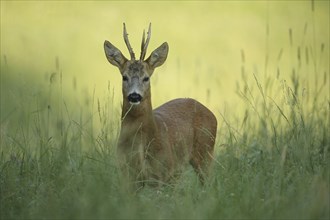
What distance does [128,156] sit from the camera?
768 cm

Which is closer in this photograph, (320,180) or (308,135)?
(320,180)

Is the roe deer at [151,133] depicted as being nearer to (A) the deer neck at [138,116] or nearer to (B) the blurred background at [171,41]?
(A) the deer neck at [138,116]

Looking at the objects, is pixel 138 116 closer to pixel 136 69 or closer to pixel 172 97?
pixel 136 69

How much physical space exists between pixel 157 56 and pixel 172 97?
688 cm

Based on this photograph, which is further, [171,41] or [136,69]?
[171,41]

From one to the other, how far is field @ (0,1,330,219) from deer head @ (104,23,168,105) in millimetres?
298

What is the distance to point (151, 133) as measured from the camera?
8.07 meters

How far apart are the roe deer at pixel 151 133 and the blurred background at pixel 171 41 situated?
5.55 m

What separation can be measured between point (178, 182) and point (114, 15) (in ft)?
47.1

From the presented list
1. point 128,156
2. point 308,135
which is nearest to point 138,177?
point 128,156

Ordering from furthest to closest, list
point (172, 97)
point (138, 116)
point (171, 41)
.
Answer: point (171, 41)
point (172, 97)
point (138, 116)

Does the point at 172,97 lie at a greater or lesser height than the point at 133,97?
lesser

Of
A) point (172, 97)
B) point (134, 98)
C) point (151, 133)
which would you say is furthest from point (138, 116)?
point (172, 97)

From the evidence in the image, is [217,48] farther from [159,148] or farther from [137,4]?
[159,148]
